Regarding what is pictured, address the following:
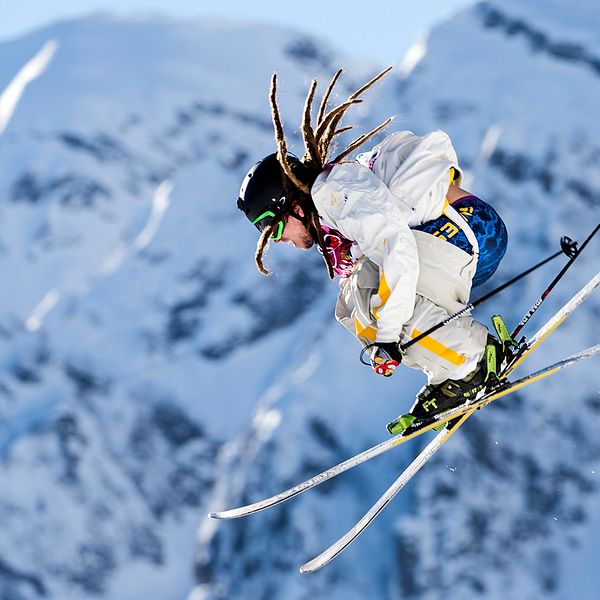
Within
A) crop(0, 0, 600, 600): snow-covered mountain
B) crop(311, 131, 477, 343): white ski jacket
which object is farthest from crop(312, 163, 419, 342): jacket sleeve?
crop(0, 0, 600, 600): snow-covered mountain

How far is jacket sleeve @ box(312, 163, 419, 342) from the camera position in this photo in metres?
6.64

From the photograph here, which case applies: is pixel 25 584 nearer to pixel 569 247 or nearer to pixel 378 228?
pixel 569 247

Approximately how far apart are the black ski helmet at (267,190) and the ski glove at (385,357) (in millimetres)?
1192

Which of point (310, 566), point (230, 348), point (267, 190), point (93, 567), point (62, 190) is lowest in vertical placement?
point (62, 190)

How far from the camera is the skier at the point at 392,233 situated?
6715 mm

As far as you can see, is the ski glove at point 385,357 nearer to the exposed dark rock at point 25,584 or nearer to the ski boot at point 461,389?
the ski boot at point 461,389

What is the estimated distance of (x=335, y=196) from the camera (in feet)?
22.2

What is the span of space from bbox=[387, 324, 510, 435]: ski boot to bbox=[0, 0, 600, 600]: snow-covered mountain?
67.0m

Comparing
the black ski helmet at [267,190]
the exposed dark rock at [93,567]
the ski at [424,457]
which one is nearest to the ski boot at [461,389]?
the ski at [424,457]

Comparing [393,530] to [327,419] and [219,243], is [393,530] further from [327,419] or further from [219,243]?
[219,243]

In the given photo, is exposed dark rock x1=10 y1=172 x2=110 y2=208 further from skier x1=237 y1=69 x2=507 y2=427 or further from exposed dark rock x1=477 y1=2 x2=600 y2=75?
skier x1=237 y1=69 x2=507 y2=427

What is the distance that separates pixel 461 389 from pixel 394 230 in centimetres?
165

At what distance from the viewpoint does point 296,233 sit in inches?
287

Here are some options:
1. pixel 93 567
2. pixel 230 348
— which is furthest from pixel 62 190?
pixel 93 567
